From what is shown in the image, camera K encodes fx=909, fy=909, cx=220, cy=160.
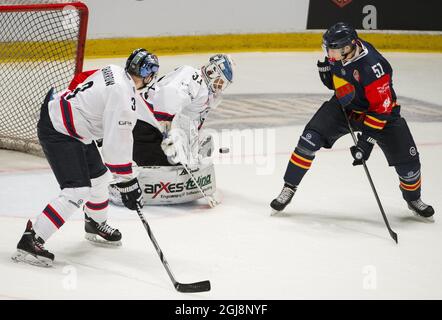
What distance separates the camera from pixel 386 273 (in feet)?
12.5

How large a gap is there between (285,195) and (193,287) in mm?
1240

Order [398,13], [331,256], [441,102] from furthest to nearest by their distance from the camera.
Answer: [398,13] → [441,102] → [331,256]

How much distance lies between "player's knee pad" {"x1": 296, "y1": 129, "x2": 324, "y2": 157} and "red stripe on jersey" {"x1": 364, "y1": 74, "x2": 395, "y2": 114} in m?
0.33

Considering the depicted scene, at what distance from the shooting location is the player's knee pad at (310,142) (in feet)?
14.9

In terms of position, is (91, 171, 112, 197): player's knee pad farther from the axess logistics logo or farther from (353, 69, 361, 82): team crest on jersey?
(353, 69, 361, 82): team crest on jersey

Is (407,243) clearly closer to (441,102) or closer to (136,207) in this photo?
(136,207)

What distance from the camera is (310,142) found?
4555mm

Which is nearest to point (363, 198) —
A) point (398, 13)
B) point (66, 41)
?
point (66, 41)

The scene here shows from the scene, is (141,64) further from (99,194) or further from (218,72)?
(218,72)

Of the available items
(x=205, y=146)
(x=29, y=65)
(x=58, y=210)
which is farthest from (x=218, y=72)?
(x=29, y=65)

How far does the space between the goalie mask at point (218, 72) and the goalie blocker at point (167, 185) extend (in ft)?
1.45

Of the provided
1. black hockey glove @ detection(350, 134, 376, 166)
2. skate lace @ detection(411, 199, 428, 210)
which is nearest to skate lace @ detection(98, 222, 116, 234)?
black hockey glove @ detection(350, 134, 376, 166)
